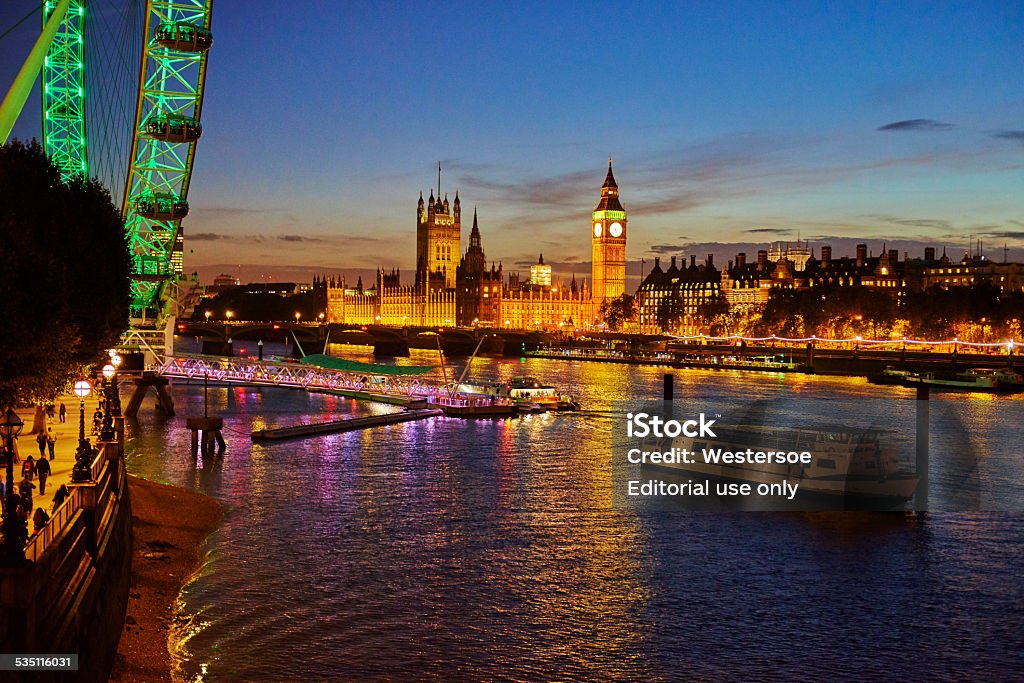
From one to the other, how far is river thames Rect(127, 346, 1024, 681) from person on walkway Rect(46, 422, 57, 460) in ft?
10.7

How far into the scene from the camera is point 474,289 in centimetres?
14162

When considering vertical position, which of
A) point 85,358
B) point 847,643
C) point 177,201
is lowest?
point 847,643

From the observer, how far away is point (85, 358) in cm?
2120

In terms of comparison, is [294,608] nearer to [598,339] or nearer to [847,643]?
[847,643]

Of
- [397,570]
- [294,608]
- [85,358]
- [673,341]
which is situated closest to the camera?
[294,608]

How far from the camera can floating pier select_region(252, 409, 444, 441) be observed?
35.6 m

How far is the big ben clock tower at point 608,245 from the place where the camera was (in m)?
154

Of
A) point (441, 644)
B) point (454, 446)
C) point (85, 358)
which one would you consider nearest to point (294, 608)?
point (441, 644)

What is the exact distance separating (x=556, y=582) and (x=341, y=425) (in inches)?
847

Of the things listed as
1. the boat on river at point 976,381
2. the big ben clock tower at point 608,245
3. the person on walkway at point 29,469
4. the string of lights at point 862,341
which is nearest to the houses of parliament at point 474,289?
the big ben clock tower at point 608,245

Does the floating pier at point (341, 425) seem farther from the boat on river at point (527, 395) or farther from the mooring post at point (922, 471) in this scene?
the mooring post at point (922, 471)

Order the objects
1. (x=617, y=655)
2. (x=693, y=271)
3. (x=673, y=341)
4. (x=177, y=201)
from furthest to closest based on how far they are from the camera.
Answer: (x=693, y=271) < (x=673, y=341) < (x=177, y=201) < (x=617, y=655)

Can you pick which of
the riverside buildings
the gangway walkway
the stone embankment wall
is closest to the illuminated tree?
the stone embankment wall

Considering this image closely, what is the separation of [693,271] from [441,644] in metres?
127
